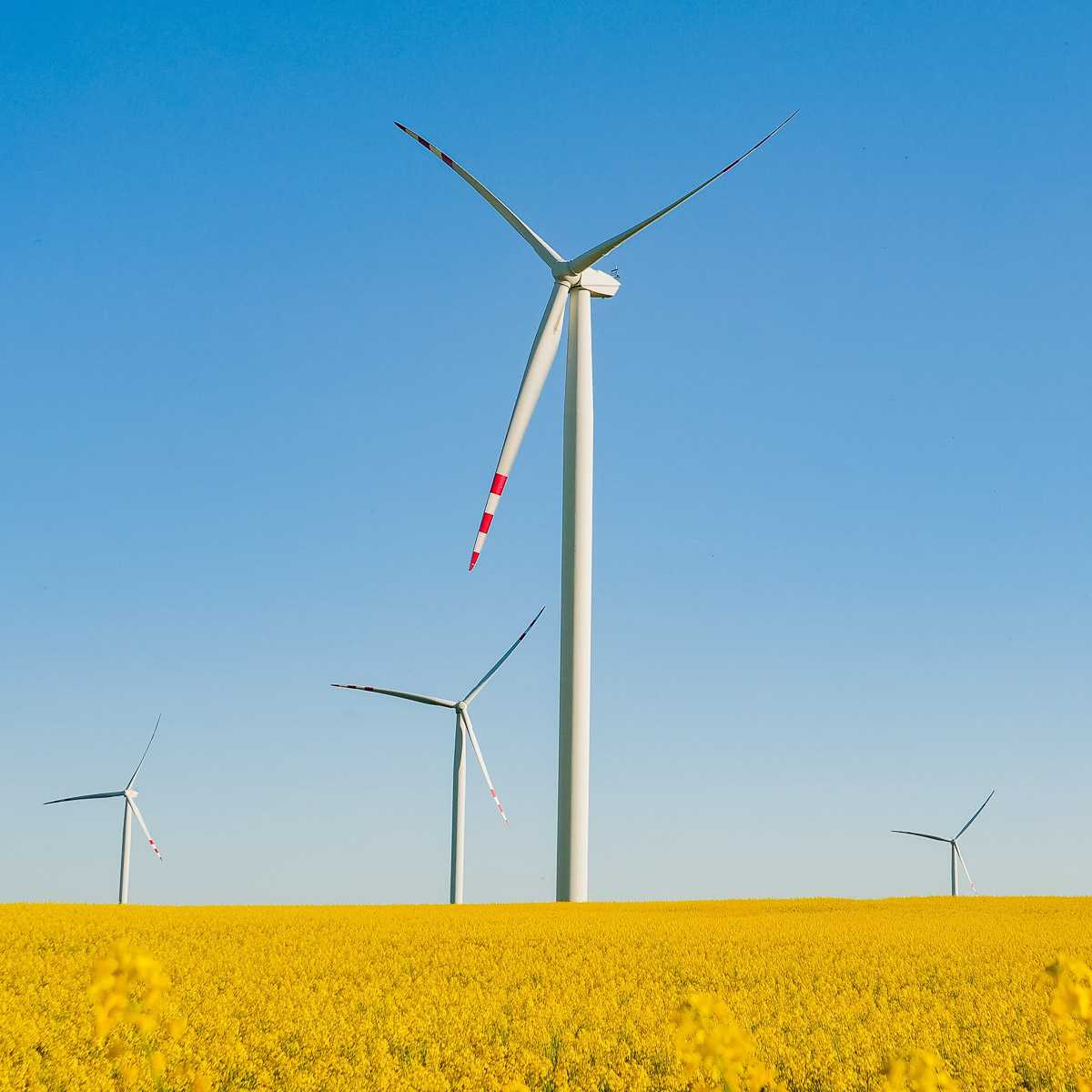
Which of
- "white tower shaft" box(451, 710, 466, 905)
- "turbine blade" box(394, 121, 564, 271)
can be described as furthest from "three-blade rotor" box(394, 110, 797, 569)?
"white tower shaft" box(451, 710, 466, 905)

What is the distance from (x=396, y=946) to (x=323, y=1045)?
688cm

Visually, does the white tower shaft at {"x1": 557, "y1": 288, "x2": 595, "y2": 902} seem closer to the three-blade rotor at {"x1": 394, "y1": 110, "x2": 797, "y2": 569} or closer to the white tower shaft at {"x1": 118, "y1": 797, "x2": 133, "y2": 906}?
the three-blade rotor at {"x1": 394, "y1": 110, "x2": 797, "y2": 569}

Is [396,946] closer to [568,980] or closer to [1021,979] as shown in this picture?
[568,980]

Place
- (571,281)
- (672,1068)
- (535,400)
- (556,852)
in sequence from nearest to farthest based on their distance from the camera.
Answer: (672,1068) < (556,852) < (535,400) < (571,281)

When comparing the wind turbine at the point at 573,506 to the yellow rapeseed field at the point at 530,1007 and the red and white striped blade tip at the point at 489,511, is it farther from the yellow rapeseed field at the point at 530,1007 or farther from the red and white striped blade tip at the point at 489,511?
the yellow rapeseed field at the point at 530,1007

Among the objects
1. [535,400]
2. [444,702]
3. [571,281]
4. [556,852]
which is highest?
[571,281]

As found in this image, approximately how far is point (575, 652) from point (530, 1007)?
20286mm

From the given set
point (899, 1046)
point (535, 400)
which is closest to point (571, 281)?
point (535, 400)

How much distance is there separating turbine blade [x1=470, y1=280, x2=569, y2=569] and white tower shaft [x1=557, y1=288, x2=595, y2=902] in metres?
1.37

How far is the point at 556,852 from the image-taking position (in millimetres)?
33719

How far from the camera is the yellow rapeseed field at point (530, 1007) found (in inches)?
373

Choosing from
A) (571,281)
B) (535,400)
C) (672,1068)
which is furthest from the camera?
(571,281)

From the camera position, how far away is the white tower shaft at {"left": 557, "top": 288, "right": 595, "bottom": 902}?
33.3 meters

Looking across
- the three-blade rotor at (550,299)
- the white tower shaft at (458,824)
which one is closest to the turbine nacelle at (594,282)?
the three-blade rotor at (550,299)
